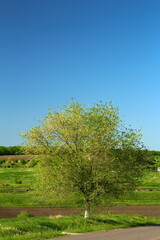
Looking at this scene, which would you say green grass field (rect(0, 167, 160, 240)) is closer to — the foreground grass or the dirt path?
the foreground grass

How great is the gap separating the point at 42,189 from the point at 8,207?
1866cm

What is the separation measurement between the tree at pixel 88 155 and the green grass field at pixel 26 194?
3479mm

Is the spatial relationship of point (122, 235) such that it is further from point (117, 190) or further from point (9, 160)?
point (9, 160)

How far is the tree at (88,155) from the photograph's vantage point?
95.2 ft

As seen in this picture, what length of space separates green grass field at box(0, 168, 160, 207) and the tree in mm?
3479

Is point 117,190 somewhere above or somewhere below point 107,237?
above

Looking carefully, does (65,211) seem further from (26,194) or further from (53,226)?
(53,226)

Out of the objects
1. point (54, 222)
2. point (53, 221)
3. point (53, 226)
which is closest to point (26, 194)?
point (53, 221)

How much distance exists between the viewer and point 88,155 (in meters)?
28.9

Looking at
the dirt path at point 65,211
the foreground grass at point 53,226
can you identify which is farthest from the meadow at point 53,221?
the dirt path at point 65,211

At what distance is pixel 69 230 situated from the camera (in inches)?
994

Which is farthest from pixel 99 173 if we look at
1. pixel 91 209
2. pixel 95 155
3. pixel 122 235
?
pixel 122 235

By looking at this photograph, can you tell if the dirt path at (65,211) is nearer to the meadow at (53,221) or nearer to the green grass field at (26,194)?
the green grass field at (26,194)

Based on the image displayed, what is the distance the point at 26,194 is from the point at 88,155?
3105cm
